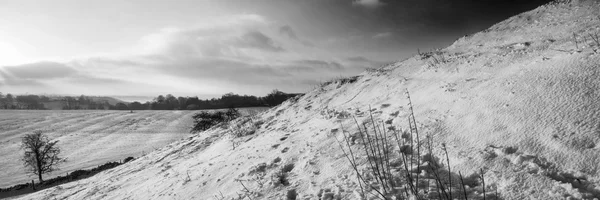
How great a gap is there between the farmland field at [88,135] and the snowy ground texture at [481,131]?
1225 inches

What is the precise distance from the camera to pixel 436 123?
12.8 ft

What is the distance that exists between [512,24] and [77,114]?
98.2 metres

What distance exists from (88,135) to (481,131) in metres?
69.1

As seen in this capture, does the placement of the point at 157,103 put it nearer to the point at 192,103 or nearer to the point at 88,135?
the point at 192,103

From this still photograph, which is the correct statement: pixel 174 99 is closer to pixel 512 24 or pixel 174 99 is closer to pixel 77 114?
pixel 77 114

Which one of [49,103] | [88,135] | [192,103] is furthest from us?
[49,103]

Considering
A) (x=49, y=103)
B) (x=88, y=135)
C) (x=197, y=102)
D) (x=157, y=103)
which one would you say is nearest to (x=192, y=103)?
(x=197, y=102)

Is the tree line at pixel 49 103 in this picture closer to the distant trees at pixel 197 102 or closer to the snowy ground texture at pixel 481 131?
the distant trees at pixel 197 102

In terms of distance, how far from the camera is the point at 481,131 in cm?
337

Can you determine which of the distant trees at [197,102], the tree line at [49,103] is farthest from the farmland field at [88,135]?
the tree line at [49,103]

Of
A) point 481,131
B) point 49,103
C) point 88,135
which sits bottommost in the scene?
point 88,135

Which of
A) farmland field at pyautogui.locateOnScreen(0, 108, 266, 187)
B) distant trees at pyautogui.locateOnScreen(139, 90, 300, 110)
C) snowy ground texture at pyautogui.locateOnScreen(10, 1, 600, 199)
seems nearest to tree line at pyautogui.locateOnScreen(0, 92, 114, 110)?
distant trees at pyautogui.locateOnScreen(139, 90, 300, 110)

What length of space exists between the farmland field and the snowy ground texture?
3111cm

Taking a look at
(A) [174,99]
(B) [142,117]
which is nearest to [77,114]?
(B) [142,117]
